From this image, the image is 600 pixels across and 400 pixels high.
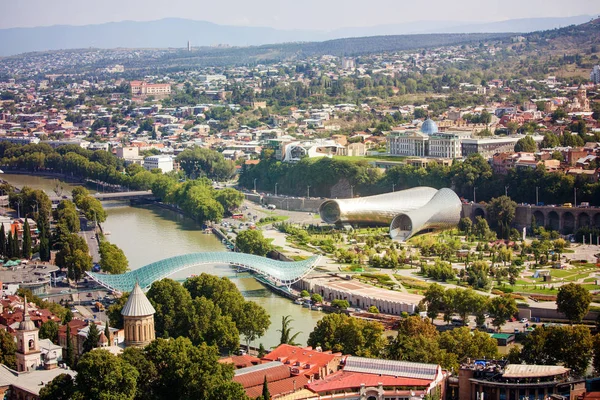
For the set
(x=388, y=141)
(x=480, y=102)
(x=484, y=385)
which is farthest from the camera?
(x=480, y=102)

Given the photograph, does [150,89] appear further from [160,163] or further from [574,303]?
[574,303]

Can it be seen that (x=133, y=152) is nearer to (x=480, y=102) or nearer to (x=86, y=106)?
(x=480, y=102)

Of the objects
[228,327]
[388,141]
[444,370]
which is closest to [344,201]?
[388,141]

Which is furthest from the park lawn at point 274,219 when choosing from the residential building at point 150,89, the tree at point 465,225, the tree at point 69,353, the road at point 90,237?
the residential building at point 150,89

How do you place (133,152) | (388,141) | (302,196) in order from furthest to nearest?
(133,152)
(388,141)
(302,196)

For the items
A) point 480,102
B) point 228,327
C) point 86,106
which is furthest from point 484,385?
point 86,106

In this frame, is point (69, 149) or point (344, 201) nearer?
point (344, 201)

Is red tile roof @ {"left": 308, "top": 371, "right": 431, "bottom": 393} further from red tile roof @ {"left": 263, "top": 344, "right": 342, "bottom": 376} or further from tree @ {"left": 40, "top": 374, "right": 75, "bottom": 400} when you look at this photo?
tree @ {"left": 40, "top": 374, "right": 75, "bottom": 400}

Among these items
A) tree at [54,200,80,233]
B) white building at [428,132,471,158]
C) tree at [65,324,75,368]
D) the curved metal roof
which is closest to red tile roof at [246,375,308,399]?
the curved metal roof
